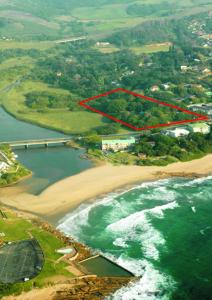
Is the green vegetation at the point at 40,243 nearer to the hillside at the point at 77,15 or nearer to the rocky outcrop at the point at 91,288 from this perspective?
the rocky outcrop at the point at 91,288

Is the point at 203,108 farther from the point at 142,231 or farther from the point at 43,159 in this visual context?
the point at 142,231

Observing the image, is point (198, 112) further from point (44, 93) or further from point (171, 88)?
point (44, 93)

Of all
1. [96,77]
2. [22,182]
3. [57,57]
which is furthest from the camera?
[57,57]

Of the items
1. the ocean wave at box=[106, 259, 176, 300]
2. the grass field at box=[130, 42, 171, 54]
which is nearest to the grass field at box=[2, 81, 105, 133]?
the ocean wave at box=[106, 259, 176, 300]

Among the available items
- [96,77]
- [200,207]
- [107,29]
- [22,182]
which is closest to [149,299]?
[200,207]

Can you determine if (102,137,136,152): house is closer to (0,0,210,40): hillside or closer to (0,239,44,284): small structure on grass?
(0,239,44,284): small structure on grass
